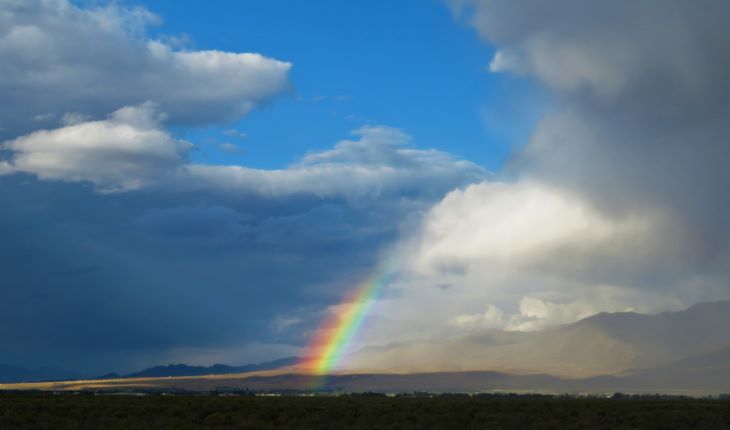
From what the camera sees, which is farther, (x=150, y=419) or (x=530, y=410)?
(x=530, y=410)

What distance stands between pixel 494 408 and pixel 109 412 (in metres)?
35.3

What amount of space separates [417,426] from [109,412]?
2727 centimetres

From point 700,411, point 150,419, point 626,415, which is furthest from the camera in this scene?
point 700,411

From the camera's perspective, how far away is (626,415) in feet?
241

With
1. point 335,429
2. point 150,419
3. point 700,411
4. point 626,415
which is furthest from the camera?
point 700,411

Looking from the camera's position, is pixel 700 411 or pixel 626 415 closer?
pixel 626 415

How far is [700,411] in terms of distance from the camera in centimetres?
7838

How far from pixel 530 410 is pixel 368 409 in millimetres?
15113

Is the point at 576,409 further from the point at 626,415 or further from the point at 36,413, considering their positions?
the point at 36,413

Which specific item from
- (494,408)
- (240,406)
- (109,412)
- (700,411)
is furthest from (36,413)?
(700,411)

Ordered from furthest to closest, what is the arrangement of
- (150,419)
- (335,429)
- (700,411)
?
1. (700,411)
2. (150,419)
3. (335,429)

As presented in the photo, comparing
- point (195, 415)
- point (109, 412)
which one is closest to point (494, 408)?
point (195, 415)

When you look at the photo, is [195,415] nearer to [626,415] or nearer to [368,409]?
[368,409]

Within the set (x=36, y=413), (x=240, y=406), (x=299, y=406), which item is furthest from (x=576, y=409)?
(x=36, y=413)
